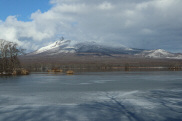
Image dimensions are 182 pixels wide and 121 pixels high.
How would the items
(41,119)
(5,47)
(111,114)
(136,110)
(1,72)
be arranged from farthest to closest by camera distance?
(5,47) → (1,72) → (136,110) → (111,114) → (41,119)

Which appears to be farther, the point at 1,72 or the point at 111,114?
the point at 1,72

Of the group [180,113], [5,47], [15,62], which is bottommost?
[180,113]

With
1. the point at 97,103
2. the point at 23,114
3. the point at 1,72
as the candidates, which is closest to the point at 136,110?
the point at 97,103

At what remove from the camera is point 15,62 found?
51.9 metres

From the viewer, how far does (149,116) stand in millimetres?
9914

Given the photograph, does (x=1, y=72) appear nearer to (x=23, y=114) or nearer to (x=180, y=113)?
(x=23, y=114)

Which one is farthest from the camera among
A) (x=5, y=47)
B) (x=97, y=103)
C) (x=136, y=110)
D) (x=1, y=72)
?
(x=5, y=47)

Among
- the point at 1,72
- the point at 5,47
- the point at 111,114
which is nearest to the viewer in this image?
the point at 111,114

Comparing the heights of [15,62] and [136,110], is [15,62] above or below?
above

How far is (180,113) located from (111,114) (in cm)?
340

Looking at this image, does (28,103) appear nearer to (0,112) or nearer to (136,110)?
(0,112)

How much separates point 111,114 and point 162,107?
332 cm

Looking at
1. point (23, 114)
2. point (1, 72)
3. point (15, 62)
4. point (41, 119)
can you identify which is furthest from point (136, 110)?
point (15, 62)

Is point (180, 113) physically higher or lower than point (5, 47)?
lower
